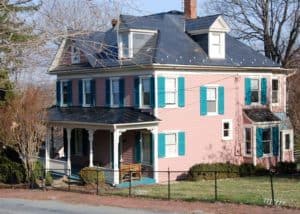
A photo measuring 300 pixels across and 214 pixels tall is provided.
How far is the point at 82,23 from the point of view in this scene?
26.9 feet

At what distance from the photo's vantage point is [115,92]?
33.3 meters

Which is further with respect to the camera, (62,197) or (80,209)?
(62,197)

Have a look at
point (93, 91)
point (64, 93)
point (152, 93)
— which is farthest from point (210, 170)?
point (64, 93)

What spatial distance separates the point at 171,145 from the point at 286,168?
8.05m

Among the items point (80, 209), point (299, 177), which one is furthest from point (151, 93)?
point (80, 209)

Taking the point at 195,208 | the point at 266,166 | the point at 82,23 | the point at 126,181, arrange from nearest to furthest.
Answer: the point at 82,23
the point at 195,208
the point at 126,181
the point at 266,166

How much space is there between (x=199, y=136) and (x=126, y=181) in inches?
213

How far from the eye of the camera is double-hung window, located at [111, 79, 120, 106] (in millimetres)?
33094

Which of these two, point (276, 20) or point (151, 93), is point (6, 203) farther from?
point (276, 20)

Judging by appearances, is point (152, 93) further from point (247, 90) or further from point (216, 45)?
point (247, 90)

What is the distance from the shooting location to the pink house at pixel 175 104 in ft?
102

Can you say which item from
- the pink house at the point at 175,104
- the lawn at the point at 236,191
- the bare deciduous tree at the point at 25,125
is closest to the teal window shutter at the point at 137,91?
the pink house at the point at 175,104

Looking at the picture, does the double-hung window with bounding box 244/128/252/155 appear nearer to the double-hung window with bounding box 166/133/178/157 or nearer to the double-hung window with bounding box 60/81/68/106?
the double-hung window with bounding box 166/133/178/157

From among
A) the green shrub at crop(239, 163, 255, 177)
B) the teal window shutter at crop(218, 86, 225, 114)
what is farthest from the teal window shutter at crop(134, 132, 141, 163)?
the green shrub at crop(239, 163, 255, 177)
